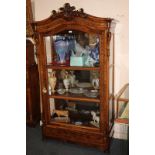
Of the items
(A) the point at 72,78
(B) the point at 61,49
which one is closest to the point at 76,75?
(A) the point at 72,78

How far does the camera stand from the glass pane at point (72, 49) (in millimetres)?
2494

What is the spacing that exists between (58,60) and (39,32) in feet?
1.46

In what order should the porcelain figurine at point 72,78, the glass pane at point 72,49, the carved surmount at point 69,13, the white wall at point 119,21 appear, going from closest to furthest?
1. the carved surmount at point 69,13
2. the glass pane at point 72,49
3. the white wall at point 119,21
4. the porcelain figurine at point 72,78

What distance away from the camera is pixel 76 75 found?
8.89 feet

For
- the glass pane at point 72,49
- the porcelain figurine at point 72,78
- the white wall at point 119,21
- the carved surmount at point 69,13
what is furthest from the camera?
the porcelain figurine at point 72,78

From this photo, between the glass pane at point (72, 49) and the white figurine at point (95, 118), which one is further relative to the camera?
the white figurine at point (95, 118)

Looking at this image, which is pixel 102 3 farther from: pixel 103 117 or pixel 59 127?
pixel 59 127

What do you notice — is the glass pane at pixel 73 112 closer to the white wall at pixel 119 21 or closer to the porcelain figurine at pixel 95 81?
the porcelain figurine at pixel 95 81

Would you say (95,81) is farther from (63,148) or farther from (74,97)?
(63,148)

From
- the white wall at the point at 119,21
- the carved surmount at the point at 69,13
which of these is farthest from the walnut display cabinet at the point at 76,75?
the white wall at the point at 119,21

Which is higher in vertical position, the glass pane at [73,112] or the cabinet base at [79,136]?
the glass pane at [73,112]

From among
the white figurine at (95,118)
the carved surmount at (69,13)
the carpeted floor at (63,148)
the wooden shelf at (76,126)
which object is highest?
the carved surmount at (69,13)
